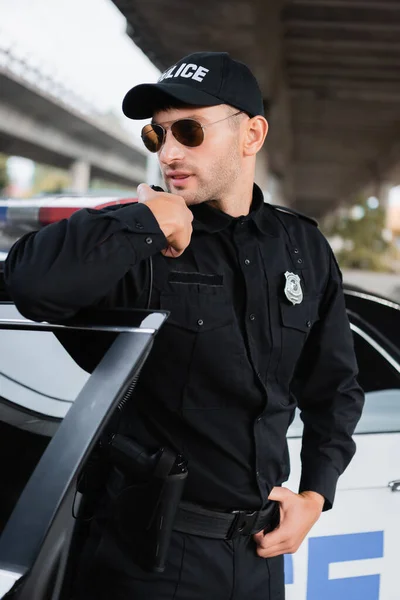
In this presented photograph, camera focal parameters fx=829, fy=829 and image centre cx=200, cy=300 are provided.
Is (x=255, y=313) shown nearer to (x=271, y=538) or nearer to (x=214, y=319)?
(x=214, y=319)

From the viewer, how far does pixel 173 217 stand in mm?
1435

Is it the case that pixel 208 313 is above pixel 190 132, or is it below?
below

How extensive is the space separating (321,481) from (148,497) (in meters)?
0.44

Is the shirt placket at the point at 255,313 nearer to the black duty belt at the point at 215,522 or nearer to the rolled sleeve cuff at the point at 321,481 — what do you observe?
the black duty belt at the point at 215,522

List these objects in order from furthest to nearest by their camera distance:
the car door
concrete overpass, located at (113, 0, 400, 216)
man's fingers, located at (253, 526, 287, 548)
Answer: concrete overpass, located at (113, 0, 400, 216) < the car door < man's fingers, located at (253, 526, 287, 548)

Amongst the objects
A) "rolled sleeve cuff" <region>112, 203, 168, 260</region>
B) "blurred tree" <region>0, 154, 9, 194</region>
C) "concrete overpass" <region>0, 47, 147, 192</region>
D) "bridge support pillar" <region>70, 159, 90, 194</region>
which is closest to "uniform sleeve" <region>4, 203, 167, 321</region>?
"rolled sleeve cuff" <region>112, 203, 168, 260</region>

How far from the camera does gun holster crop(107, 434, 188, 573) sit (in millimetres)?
1414

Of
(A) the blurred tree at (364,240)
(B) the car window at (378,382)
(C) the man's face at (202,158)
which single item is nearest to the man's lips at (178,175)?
(C) the man's face at (202,158)

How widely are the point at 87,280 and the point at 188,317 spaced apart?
0.22 m

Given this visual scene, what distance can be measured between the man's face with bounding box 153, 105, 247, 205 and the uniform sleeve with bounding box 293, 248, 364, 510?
1.04 ft

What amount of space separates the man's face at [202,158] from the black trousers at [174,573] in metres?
0.64

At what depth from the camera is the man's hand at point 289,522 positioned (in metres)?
1.58

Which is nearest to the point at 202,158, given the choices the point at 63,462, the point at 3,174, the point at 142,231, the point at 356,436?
the point at 142,231

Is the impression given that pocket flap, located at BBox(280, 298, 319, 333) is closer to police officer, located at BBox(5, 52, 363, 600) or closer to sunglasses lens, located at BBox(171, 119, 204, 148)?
police officer, located at BBox(5, 52, 363, 600)
